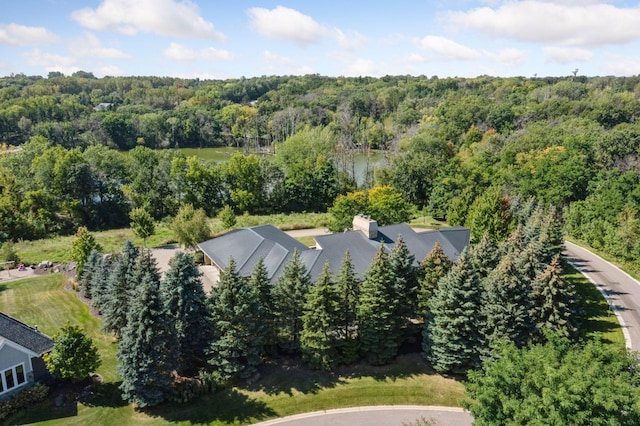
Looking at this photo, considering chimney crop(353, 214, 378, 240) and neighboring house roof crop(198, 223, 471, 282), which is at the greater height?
chimney crop(353, 214, 378, 240)

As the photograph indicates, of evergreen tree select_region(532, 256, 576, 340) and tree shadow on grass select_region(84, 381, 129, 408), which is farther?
evergreen tree select_region(532, 256, 576, 340)

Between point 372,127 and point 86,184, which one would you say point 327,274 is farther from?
point 372,127

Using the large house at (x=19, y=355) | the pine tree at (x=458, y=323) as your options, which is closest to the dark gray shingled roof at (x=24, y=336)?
the large house at (x=19, y=355)

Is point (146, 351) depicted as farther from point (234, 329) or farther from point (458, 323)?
point (458, 323)

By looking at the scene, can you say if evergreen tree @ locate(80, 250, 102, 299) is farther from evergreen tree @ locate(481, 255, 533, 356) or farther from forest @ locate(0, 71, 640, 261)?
evergreen tree @ locate(481, 255, 533, 356)

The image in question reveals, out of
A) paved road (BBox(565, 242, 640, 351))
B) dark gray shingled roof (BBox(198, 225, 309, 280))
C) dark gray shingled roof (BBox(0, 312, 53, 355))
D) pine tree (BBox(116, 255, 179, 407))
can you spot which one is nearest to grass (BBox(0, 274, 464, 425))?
pine tree (BBox(116, 255, 179, 407))

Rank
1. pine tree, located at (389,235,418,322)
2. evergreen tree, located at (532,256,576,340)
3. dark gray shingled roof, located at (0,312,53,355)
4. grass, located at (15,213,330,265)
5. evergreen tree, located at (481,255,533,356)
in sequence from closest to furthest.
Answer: dark gray shingled roof, located at (0,312,53,355)
evergreen tree, located at (481,255,533,356)
evergreen tree, located at (532,256,576,340)
pine tree, located at (389,235,418,322)
grass, located at (15,213,330,265)
